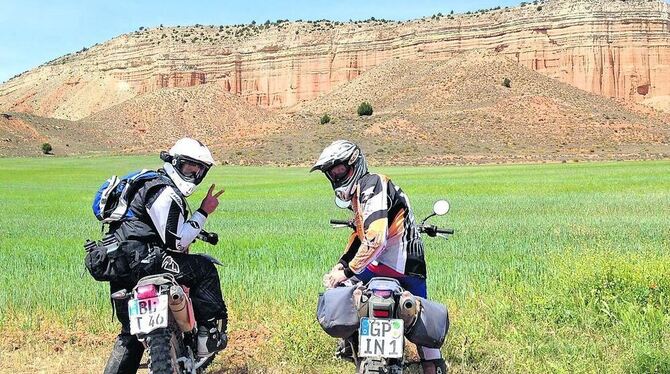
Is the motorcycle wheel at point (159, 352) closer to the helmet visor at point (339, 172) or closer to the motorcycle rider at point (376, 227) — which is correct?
the motorcycle rider at point (376, 227)

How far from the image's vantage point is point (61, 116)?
161000 millimetres

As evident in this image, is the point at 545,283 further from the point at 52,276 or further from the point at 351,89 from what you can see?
the point at 351,89

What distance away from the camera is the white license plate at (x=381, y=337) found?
552 centimetres

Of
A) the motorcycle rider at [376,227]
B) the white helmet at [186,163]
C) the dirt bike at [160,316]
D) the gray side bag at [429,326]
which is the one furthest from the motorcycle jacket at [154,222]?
the gray side bag at [429,326]

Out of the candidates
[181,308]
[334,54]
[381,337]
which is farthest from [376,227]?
[334,54]

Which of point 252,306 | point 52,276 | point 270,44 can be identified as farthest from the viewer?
point 270,44

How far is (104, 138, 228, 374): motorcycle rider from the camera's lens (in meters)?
6.25

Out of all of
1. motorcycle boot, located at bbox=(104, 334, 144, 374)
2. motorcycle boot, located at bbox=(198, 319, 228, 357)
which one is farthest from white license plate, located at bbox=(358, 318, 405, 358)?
motorcycle boot, located at bbox=(104, 334, 144, 374)

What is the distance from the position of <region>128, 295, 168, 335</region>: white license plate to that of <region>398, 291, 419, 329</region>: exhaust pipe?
1843mm

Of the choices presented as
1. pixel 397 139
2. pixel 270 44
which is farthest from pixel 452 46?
pixel 397 139

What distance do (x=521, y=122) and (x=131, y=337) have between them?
92235 mm

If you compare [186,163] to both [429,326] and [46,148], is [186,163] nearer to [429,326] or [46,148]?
[429,326]

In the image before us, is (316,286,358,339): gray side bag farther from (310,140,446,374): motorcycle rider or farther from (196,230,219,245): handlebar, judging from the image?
(196,230,219,245): handlebar

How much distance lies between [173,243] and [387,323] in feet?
6.57
